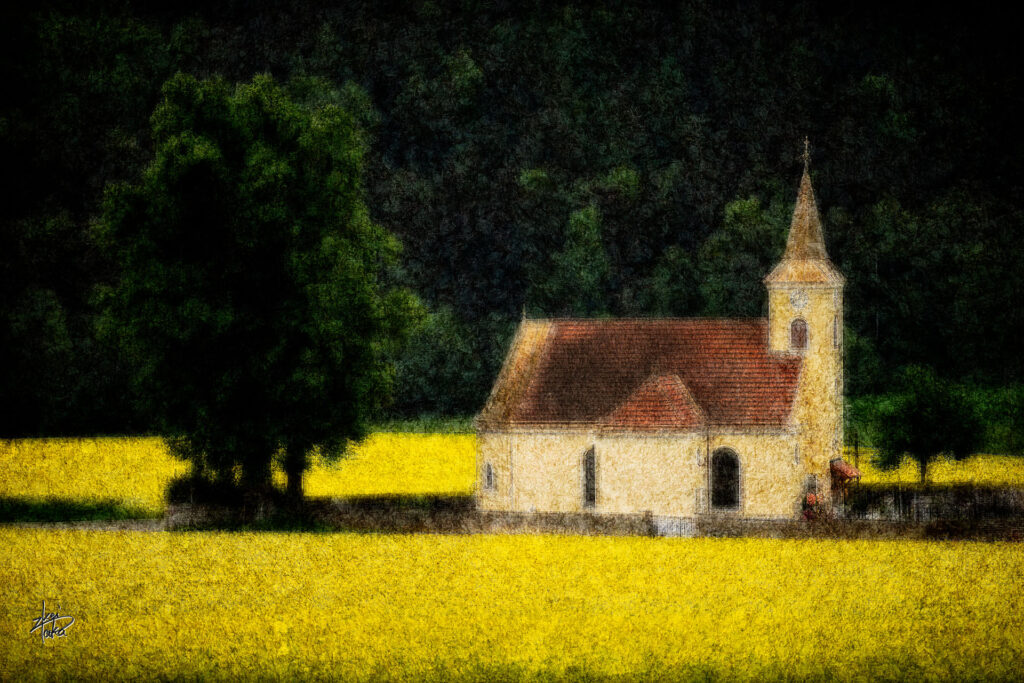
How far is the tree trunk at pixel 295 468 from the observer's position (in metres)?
49.8

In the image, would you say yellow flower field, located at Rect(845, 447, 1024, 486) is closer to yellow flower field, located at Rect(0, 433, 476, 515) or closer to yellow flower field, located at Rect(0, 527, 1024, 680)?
yellow flower field, located at Rect(0, 527, 1024, 680)

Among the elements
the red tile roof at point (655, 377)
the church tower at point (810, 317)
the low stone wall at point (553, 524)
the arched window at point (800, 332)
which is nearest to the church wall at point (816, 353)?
the church tower at point (810, 317)

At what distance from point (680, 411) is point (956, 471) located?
1815cm

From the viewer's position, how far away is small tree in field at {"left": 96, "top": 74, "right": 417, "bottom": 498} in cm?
4681

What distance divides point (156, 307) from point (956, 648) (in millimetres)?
27456

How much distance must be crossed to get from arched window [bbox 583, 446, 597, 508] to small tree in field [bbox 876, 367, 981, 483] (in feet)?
39.3

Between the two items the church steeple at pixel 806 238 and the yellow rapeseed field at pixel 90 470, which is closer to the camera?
the church steeple at pixel 806 238

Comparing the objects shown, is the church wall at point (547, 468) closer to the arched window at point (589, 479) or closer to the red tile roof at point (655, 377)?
the arched window at point (589, 479)

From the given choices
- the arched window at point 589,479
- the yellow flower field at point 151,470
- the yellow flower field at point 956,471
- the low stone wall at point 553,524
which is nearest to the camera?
the low stone wall at point 553,524
